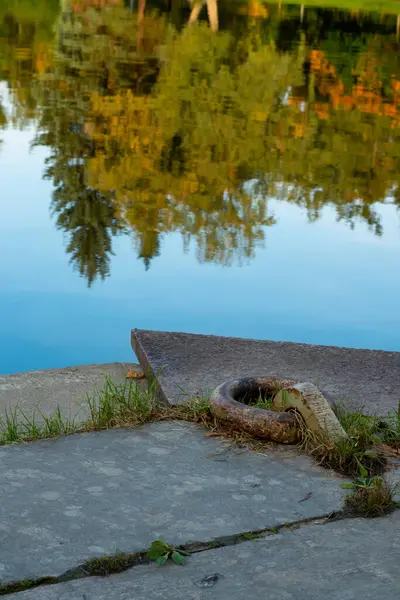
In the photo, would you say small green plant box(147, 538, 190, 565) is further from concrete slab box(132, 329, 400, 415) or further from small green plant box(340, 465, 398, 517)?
concrete slab box(132, 329, 400, 415)

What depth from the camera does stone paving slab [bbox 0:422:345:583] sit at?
2525 millimetres

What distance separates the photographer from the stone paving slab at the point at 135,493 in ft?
8.29

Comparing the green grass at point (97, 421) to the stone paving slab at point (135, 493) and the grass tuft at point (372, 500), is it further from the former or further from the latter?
the grass tuft at point (372, 500)

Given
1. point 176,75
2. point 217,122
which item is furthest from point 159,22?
point 217,122

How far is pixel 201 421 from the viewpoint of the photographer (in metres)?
3.45

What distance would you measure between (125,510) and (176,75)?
1393cm

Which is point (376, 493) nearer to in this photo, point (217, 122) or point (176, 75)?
point (217, 122)

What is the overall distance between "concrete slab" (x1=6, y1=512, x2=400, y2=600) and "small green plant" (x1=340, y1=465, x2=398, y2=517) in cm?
11

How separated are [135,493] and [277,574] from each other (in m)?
0.61

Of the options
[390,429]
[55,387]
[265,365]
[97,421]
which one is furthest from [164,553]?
[55,387]

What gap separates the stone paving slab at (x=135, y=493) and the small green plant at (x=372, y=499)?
5 centimetres

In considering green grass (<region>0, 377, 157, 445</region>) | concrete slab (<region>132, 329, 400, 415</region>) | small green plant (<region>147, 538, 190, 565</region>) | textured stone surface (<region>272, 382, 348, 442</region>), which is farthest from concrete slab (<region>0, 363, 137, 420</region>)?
small green plant (<region>147, 538, 190, 565</region>)

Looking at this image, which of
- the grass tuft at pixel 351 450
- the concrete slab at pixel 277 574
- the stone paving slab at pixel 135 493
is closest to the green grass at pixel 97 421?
the stone paving slab at pixel 135 493

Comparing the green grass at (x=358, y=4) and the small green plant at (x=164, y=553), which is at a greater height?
the green grass at (x=358, y=4)
